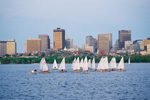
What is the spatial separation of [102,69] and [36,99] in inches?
3316

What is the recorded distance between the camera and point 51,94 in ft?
240

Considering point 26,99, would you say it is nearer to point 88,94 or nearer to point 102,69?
point 88,94

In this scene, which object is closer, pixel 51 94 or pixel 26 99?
pixel 26 99

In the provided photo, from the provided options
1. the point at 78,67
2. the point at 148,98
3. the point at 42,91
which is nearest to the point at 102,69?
the point at 78,67

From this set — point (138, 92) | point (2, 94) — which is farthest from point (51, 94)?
point (138, 92)

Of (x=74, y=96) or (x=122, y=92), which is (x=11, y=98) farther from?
(x=122, y=92)

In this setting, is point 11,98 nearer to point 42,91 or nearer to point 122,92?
point 42,91

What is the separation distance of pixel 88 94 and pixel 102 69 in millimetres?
76891

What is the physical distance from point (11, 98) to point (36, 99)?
5608 mm

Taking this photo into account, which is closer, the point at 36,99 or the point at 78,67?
the point at 36,99

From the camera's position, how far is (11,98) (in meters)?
68.8

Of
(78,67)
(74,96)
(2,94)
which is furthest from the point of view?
(78,67)

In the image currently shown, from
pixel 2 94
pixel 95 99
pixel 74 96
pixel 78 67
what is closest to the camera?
pixel 95 99

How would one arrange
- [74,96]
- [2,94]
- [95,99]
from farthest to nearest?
1. [2,94]
2. [74,96]
3. [95,99]
